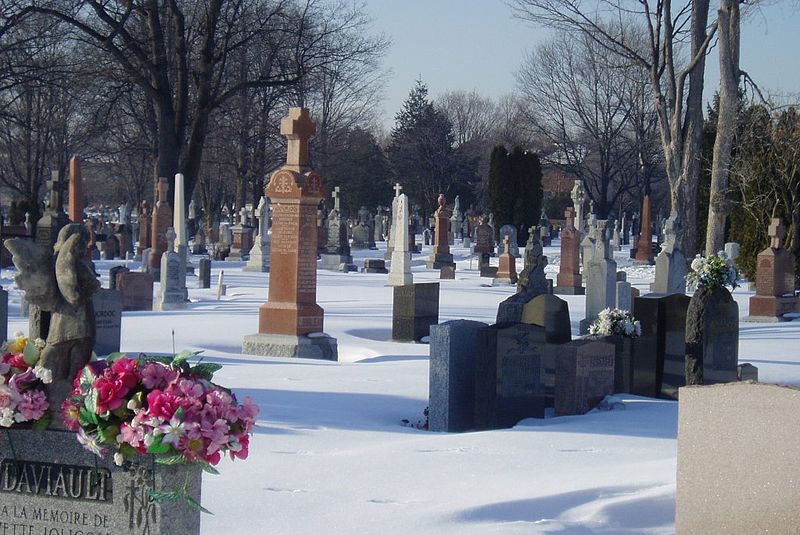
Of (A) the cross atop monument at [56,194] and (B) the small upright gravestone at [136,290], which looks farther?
(A) the cross atop monument at [56,194]

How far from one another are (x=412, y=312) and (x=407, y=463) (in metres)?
8.78

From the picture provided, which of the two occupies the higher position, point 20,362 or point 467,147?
point 467,147

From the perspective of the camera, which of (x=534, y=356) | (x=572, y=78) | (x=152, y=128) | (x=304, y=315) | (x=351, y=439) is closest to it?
(x=351, y=439)

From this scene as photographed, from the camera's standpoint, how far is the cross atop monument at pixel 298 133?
48.5 ft

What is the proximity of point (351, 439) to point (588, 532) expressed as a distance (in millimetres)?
2878

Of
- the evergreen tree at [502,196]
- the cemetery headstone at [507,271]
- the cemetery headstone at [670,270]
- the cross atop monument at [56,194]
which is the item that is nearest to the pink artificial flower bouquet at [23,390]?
the cemetery headstone at [670,270]

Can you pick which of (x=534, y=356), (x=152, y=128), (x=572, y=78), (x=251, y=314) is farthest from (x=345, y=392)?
(x=572, y=78)

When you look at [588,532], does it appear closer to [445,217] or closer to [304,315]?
[304,315]

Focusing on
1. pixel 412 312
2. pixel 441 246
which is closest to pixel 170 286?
pixel 412 312

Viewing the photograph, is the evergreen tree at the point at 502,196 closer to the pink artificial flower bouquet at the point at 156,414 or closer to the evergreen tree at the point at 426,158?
the evergreen tree at the point at 426,158

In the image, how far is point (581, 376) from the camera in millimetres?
10625

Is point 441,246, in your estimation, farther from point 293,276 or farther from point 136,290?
point 293,276

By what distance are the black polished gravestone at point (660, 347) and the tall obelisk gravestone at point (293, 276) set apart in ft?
13.4

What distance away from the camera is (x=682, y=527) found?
16.8 feet
